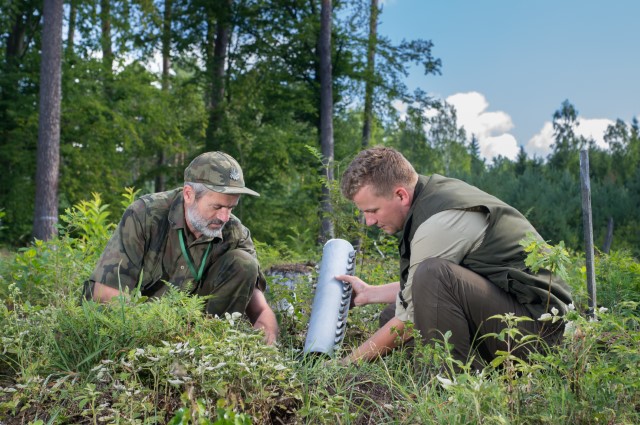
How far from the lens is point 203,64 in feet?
74.1

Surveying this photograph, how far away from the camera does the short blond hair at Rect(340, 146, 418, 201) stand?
4012 millimetres

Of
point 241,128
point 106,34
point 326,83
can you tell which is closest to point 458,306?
point 326,83

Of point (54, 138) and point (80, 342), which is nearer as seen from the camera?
point (80, 342)

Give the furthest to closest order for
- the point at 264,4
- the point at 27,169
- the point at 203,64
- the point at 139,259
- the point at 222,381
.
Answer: the point at 203,64 < the point at 264,4 < the point at 27,169 < the point at 139,259 < the point at 222,381

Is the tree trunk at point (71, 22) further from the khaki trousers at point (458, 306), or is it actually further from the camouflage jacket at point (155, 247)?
the khaki trousers at point (458, 306)

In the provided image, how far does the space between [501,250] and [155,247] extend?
8.12ft

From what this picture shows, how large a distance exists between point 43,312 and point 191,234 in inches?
58.2

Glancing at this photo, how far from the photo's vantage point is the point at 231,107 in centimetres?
2056

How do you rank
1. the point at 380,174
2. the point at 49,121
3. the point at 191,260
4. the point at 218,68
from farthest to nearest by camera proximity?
the point at 218,68 → the point at 49,121 → the point at 191,260 → the point at 380,174

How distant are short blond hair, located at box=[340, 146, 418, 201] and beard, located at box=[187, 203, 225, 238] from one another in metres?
1.15

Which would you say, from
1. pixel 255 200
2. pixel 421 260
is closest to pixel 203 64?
pixel 255 200

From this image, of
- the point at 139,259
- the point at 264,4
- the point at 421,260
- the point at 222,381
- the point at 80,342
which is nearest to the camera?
the point at 222,381

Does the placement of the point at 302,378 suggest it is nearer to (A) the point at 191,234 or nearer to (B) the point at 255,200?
(A) the point at 191,234

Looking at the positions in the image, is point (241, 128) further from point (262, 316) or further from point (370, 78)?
point (262, 316)
